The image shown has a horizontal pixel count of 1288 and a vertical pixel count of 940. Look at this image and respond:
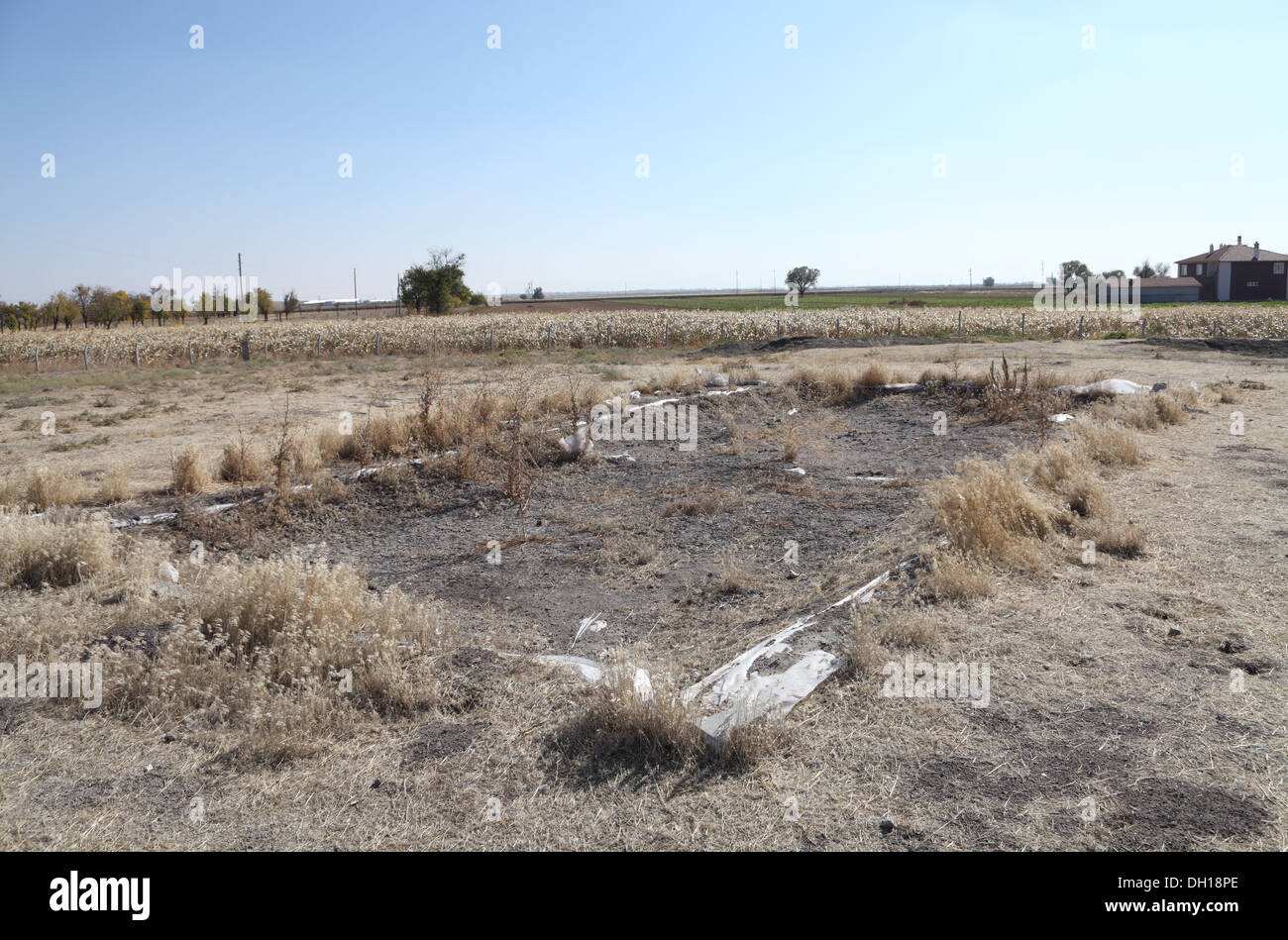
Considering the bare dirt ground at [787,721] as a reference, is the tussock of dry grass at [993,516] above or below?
above

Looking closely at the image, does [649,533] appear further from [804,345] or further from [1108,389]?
[804,345]

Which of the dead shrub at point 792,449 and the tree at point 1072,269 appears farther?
the tree at point 1072,269

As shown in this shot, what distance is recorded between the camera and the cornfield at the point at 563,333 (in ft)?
116

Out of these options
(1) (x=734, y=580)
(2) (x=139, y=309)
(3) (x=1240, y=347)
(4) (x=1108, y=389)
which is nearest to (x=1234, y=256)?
(3) (x=1240, y=347)

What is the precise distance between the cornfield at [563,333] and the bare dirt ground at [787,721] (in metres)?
29.6

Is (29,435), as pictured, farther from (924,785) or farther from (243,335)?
(243,335)

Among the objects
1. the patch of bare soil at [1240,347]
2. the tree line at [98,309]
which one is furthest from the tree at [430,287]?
the patch of bare soil at [1240,347]

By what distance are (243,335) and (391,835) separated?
40.3 m

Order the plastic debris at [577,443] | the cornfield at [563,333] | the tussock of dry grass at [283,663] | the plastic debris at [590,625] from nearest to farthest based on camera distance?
the tussock of dry grass at [283,663], the plastic debris at [590,625], the plastic debris at [577,443], the cornfield at [563,333]

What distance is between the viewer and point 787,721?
13.5 feet

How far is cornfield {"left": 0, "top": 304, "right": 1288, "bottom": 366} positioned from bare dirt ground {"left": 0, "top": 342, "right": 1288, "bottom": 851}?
97.2 feet

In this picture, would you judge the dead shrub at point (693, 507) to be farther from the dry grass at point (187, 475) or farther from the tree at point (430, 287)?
the tree at point (430, 287)
